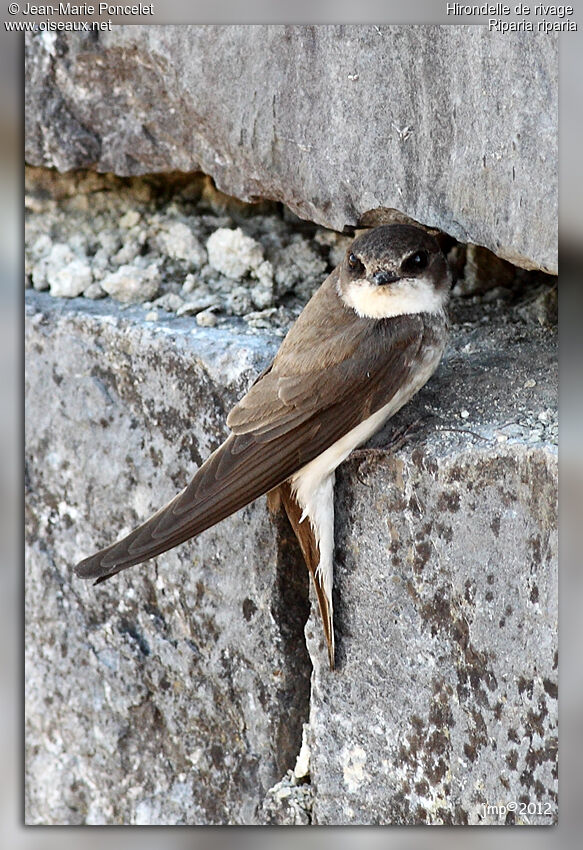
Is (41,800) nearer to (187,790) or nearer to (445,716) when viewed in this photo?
(187,790)

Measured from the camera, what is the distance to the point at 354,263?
1729mm

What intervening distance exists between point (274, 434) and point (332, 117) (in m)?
0.51

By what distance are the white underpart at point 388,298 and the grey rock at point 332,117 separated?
0.39ft

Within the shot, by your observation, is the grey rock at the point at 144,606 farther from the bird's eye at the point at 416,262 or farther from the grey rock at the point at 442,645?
the bird's eye at the point at 416,262

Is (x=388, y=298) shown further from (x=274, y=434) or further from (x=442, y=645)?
(x=442, y=645)

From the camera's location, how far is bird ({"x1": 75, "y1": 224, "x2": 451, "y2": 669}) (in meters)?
1.59

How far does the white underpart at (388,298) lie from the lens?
172cm

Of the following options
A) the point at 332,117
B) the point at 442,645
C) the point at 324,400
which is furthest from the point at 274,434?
the point at 332,117

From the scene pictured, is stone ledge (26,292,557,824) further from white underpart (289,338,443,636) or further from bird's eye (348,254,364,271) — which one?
bird's eye (348,254,364,271)

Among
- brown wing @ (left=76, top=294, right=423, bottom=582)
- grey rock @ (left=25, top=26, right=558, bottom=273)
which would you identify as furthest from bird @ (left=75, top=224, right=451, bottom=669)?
grey rock @ (left=25, top=26, right=558, bottom=273)

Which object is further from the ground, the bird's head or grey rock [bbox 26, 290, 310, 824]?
the bird's head

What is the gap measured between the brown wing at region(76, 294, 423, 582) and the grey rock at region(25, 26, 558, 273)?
0.74 ft

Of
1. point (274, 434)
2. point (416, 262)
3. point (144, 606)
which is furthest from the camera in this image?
point (144, 606)

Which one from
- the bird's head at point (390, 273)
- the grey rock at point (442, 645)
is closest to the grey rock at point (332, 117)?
the bird's head at point (390, 273)
